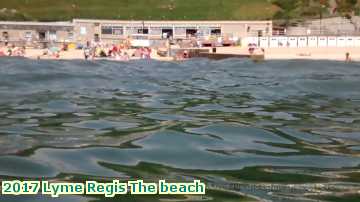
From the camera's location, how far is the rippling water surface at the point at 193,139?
3652 millimetres

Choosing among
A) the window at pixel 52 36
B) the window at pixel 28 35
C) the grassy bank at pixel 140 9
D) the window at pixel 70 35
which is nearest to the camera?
the window at pixel 28 35

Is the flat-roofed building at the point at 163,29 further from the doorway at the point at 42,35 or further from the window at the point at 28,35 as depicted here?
the window at the point at 28,35

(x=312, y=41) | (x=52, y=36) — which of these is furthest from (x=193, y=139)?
(x=52, y=36)

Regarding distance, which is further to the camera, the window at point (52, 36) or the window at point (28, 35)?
the window at point (52, 36)

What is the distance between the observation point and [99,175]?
3.66 meters

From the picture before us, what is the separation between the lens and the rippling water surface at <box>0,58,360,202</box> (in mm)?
3652

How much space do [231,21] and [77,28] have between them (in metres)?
20.9

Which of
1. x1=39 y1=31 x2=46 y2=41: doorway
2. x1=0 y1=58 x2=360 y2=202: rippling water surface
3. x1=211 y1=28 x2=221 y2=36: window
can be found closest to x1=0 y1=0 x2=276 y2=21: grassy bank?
x1=211 y1=28 x2=221 y2=36: window

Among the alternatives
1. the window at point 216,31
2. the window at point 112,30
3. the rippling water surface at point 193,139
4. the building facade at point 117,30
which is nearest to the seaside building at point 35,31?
the building facade at point 117,30

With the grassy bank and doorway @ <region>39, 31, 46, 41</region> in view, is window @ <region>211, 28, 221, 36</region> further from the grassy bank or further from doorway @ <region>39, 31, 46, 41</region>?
doorway @ <region>39, 31, 46, 41</region>

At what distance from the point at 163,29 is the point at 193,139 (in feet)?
228

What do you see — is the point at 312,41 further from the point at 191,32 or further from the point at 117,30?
the point at 117,30

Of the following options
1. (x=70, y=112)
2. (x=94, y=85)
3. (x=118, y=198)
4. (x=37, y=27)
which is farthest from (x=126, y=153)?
(x=37, y=27)

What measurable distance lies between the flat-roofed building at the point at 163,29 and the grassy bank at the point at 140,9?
3572 mm
